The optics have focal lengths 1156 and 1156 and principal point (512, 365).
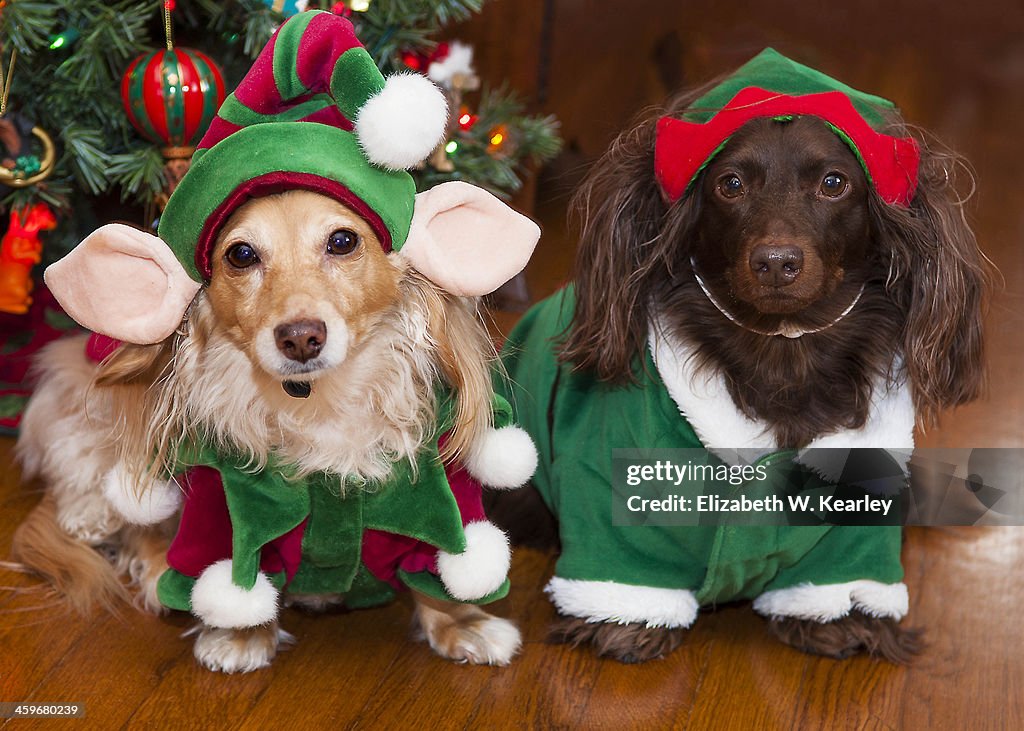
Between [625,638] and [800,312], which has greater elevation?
[800,312]

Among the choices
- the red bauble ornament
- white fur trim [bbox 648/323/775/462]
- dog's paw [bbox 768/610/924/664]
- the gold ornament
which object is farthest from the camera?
the gold ornament

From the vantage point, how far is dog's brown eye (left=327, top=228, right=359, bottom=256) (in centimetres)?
153

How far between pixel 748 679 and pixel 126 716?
971 mm

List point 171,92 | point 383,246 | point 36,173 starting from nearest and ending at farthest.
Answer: point 383,246
point 171,92
point 36,173


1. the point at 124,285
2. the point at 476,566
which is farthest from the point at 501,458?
the point at 124,285

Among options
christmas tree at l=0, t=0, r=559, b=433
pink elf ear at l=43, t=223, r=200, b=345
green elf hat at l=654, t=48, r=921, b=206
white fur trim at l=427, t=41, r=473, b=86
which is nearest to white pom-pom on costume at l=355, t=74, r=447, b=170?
pink elf ear at l=43, t=223, r=200, b=345

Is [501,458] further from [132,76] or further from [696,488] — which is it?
[132,76]

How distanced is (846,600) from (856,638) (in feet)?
0.24

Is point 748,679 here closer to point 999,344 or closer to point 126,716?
point 126,716

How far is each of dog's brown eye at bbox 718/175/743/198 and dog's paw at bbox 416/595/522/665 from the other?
79 cm

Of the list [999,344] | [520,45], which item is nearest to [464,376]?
[999,344]

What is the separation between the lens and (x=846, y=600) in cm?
189

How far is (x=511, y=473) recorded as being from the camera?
175 centimetres

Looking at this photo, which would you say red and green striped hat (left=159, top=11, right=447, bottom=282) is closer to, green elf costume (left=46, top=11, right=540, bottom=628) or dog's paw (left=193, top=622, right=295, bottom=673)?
A: green elf costume (left=46, top=11, right=540, bottom=628)
